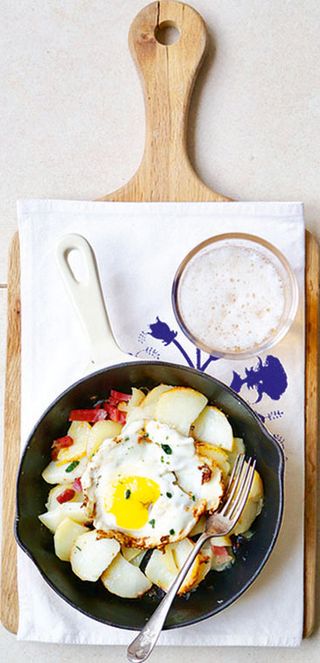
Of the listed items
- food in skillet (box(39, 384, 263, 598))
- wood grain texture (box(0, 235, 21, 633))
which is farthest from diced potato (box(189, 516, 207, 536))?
wood grain texture (box(0, 235, 21, 633))

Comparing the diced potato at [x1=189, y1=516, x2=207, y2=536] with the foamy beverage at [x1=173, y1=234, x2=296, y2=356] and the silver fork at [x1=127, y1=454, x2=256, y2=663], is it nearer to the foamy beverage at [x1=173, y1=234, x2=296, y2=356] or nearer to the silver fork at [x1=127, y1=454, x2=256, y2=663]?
the silver fork at [x1=127, y1=454, x2=256, y2=663]

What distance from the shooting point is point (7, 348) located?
151 centimetres

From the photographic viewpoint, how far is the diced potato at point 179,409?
139 centimetres

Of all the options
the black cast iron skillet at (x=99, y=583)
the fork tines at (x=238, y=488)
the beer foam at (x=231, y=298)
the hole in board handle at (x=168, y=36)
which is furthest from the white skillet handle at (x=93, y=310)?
the hole in board handle at (x=168, y=36)

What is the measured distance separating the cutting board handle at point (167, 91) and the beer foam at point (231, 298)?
116 mm

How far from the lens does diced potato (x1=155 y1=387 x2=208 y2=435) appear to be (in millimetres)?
1386

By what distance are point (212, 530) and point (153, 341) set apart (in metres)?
0.33

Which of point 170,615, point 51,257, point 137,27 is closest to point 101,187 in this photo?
point 51,257

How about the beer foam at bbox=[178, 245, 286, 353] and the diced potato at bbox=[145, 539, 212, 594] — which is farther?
the beer foam at bbox=[178, 245, 286, 353]

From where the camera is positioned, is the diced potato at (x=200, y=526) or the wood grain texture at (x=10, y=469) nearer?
the diced potato at (x=200, y=526)

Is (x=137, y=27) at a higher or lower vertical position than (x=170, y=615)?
higher

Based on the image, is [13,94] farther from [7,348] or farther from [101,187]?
[7,348]

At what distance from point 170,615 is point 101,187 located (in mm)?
720

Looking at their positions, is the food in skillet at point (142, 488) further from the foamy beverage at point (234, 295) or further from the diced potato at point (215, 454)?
the foamy beverage at point (234, 295)
